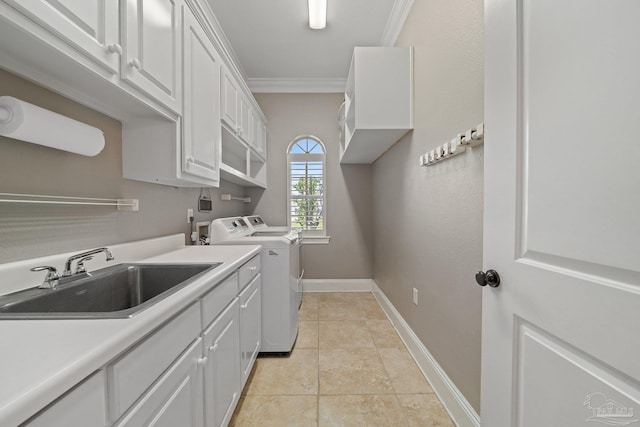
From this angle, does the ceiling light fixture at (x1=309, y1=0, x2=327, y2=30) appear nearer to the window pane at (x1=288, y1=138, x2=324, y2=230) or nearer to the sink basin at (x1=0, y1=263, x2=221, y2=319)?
the window pane at (x1=288, y1=138, x2=324, y2=230)

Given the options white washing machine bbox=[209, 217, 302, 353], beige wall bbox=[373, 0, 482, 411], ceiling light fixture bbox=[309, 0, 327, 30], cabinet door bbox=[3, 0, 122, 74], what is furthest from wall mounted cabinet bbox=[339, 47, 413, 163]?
cabinet door bbox=[3, 0, 122, 74]

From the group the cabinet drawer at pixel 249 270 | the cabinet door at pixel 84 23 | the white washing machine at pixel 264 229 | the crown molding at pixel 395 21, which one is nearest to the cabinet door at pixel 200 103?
the cabinet door at pixel 84 23

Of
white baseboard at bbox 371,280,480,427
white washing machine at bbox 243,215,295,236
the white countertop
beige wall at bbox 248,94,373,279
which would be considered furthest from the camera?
beige wall at bbox 248,94,373,279

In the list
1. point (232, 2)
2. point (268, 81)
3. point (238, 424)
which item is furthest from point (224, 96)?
point (238, 424)

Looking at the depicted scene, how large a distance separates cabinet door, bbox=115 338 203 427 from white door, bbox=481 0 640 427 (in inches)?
40.1

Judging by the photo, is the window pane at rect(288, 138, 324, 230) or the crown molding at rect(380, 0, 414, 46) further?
the window pane at rect(288, 138, 324, 230)

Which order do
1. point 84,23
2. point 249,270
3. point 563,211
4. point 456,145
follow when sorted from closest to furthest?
1. point 563,211
2. point 84,23
3. point 456,145
4. point 249,270

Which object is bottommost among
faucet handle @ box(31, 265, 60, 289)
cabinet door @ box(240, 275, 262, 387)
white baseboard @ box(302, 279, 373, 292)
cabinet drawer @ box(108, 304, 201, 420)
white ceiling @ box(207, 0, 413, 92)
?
white baseboard @ box(302, 279, 373, 292)

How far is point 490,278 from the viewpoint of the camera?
0.88m

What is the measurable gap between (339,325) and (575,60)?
8.33 ft

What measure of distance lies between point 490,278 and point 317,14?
2.45 meters

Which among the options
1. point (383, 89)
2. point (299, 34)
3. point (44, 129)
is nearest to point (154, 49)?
point (44, 129)

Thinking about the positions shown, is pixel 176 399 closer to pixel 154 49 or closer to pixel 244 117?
pixel 154 49

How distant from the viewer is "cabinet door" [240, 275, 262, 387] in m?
1.56
